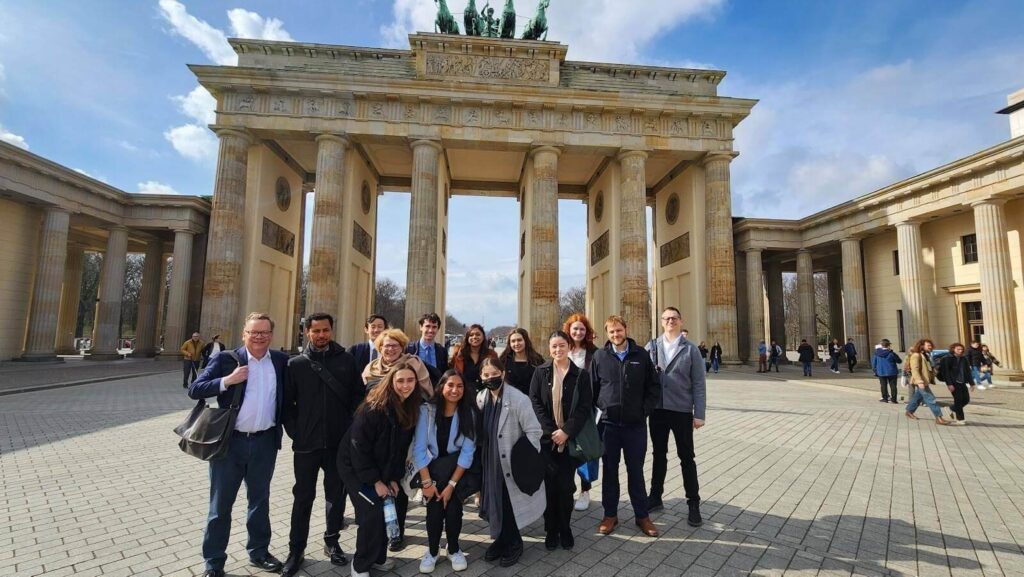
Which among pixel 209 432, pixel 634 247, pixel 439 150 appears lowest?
pixel 209 432

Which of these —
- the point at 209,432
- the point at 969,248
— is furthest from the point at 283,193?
the point at 969,248

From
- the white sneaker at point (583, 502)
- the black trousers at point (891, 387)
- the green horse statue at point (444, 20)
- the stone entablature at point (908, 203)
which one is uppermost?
the green horse statue at point (444, 20)

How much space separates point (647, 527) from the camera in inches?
150

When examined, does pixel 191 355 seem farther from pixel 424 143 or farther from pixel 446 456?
pixel 424 143

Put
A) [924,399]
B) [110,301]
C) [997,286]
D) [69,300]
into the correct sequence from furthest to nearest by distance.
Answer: [69,300] < [110,301] < [997,286] < [924,399]

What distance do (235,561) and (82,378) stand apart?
1584 centimetres

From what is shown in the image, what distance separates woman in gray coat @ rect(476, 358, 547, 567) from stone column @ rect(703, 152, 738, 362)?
21.0 metres

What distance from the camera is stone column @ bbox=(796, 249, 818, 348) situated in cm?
2531

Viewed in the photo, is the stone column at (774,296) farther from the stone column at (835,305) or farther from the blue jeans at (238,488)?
the blue jeans at (238,488)

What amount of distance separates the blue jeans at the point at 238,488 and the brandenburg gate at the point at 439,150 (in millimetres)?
17091

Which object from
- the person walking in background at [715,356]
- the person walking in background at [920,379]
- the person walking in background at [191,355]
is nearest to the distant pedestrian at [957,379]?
the person walking in background at [920,379]

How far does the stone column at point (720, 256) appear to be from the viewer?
2173cm

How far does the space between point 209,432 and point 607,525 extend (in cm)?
319

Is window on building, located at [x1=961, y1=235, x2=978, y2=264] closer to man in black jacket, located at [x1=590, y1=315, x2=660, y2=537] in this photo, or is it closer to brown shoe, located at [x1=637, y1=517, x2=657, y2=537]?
man in black jacket, located at [x1=590, y1=315, x2=660, y2=537]
